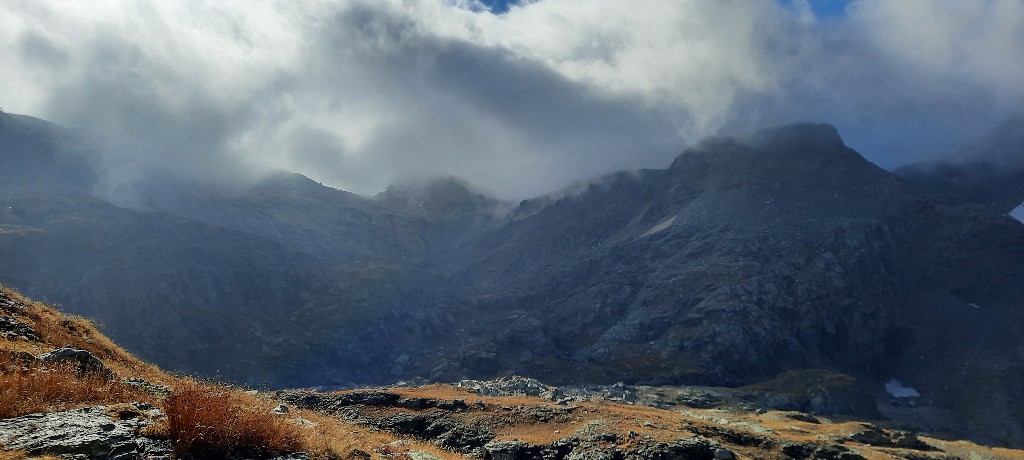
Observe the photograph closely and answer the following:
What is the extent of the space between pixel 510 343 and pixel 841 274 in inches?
3425

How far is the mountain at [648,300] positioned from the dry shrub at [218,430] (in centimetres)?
10754

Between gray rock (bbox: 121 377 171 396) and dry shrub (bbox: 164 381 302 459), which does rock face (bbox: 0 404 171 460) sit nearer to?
dry shrub (bbox: 164 381 302 459)

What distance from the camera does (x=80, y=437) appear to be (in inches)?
328

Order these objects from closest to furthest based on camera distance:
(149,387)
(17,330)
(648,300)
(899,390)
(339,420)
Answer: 1. (149,387)
2. (17,330)
3. (339,420)
4. (899,390)
5. (648,300)

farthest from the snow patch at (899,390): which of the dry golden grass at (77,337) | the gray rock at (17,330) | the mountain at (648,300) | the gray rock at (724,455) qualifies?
the gray rock at (17,330)

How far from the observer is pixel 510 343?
143m

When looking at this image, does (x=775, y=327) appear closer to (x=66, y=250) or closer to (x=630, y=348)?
(x=630, y=348)

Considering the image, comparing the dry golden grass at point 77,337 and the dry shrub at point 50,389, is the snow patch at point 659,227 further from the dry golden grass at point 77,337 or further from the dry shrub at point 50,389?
the dry shrub at point 50,389

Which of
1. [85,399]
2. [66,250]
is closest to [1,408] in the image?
[85,399]

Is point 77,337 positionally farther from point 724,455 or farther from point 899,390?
point 899,390

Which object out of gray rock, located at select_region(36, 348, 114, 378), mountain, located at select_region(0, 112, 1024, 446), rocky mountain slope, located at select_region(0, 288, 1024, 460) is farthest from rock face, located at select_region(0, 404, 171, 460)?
mountain, located at select_region(0, 112, 1024, 446)

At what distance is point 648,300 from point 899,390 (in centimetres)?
5615

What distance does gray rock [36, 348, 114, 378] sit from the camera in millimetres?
12352

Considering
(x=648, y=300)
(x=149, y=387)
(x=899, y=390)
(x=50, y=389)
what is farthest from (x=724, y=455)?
(x=899, y=390)
